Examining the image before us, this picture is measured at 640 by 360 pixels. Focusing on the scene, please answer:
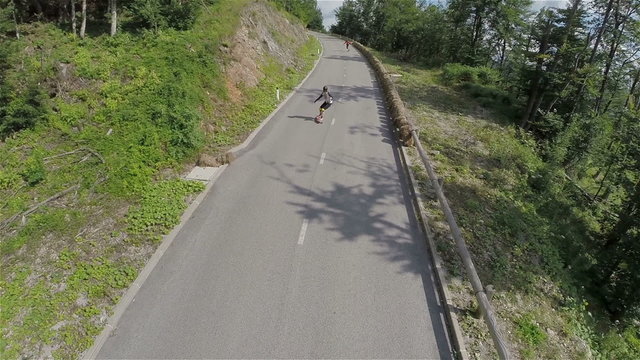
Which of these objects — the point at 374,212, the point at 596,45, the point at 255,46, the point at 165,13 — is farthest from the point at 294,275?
the point at 596,45

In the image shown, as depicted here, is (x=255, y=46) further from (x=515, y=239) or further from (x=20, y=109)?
(x=515, y=239)

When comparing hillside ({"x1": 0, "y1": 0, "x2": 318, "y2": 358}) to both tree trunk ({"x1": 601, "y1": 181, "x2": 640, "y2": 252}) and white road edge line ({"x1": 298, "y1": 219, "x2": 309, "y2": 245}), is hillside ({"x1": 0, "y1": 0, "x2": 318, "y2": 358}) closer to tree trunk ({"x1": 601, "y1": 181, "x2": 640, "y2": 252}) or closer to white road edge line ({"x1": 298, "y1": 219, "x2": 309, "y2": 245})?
white road edge line ({"x1": 298, "y1": 219, "x2": 309, "y2": 245})

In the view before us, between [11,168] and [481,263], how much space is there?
14.5 meters

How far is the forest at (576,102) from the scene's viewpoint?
13180mm

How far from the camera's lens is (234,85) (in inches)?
757

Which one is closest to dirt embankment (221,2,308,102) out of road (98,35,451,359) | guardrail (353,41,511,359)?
road (98,35,451,359)

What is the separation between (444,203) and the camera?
10664 millimetres

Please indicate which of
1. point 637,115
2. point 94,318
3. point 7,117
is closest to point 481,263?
point 94,318

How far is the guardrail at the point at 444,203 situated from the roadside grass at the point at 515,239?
0.48 metres

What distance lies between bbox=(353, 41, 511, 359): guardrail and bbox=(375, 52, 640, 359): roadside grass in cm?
48

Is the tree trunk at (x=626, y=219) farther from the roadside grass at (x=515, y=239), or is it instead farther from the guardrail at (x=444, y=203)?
the guardrail at (x=444, y=203)

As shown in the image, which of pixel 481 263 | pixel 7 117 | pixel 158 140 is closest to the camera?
pixel 481 263

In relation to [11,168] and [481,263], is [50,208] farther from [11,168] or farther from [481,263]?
[481,263]

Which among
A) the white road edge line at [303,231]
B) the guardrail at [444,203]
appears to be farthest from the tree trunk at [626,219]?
the white road edge line at [303,231]
